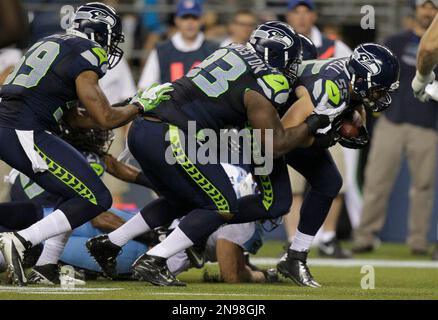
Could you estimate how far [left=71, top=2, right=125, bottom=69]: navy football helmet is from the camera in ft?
24.8

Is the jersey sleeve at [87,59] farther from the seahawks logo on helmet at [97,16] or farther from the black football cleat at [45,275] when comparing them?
the black football cleat at [45,275]

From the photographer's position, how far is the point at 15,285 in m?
7.21

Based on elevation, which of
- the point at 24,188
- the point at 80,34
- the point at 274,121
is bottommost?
the point at 24,188

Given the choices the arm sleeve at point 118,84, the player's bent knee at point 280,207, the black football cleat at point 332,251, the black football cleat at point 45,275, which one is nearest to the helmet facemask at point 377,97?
the player's bent knee at point 280,207

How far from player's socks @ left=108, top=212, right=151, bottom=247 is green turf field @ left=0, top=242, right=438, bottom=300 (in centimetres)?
29

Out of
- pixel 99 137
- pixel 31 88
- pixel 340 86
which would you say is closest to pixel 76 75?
pixel 31 88

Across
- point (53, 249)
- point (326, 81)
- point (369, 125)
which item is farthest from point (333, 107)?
point (369, 125)

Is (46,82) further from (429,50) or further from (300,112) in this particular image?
(429,50)

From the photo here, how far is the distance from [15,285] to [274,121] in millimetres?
1903
